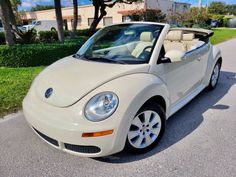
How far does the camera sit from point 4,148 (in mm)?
3146

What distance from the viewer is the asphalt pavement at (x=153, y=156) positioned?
2.66 m

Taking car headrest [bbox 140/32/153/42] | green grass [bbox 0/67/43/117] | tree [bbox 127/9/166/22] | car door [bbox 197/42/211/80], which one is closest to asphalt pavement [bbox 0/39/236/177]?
green grass [bbox 0/67/43/117]

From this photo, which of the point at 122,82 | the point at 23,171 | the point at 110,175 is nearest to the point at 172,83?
the point at 122,82

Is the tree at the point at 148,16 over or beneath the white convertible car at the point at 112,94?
over

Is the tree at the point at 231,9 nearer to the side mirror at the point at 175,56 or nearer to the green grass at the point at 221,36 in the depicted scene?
the green grass at the point at 221,36

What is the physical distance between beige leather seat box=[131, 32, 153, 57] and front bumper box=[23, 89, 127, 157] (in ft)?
3.73

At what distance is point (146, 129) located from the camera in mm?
2945

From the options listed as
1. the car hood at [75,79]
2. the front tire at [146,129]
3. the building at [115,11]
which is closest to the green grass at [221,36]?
the building at [115,11]

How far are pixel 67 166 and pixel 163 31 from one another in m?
2.17

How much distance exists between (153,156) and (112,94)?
0.96m

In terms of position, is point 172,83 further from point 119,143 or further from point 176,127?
point 119,143

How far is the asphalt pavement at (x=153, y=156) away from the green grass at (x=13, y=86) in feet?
1.54

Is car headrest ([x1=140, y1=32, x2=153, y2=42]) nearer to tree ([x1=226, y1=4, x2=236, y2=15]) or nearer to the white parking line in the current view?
the white parking line

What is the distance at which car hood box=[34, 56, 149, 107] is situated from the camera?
2.67m
